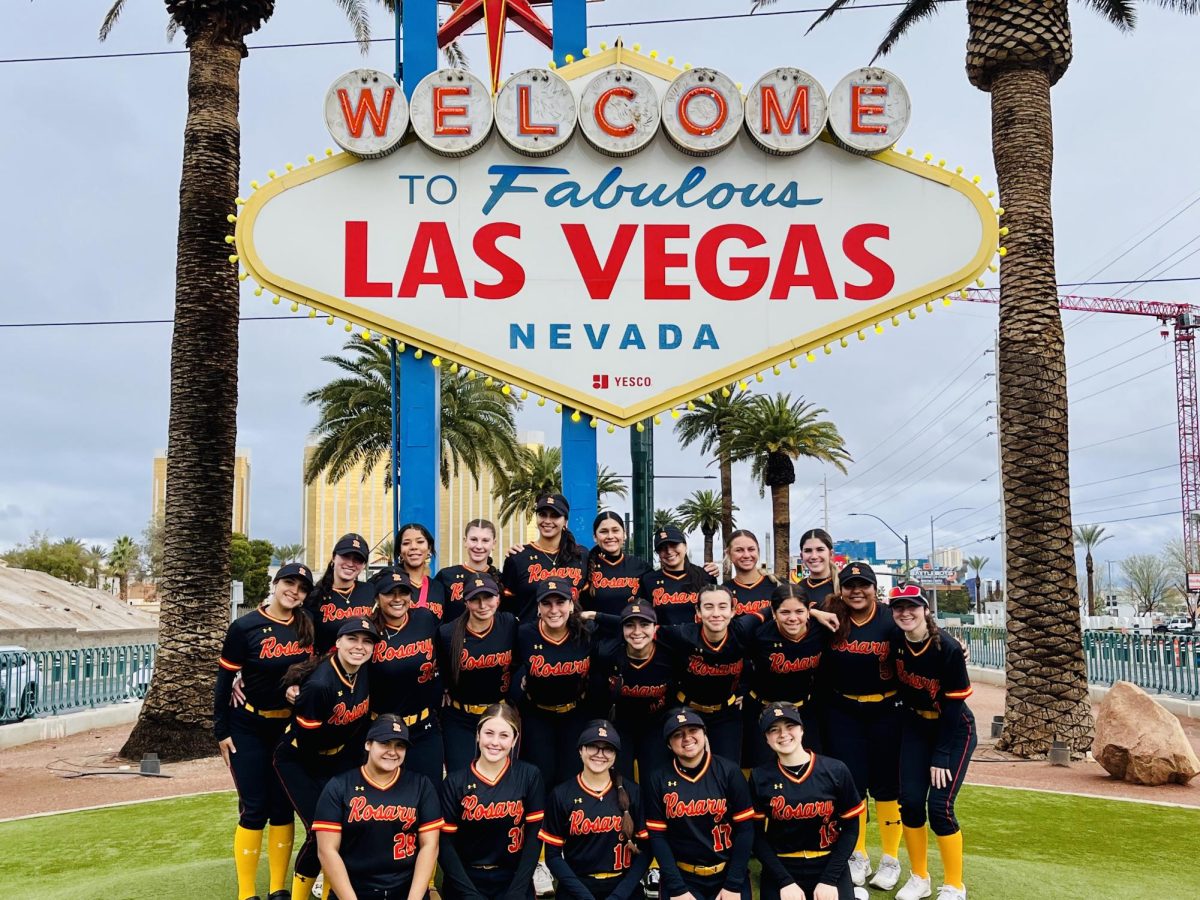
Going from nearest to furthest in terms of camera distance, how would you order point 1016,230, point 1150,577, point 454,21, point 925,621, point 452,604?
point 925,621 < point 452,604 < point 454,21 < point 1016,230 < point 1150,577

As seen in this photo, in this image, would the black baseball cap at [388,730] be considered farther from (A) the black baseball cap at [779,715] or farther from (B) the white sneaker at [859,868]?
(B) the white sneaker at [859,868]

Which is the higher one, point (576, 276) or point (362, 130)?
point (362, 130)

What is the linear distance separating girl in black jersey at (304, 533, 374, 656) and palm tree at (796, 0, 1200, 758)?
30.4 ft

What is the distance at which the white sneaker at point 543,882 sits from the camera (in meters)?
6.28

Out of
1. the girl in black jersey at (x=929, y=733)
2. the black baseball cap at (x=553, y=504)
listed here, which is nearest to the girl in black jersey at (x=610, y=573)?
the black baseball cap at (x=553, y=504)

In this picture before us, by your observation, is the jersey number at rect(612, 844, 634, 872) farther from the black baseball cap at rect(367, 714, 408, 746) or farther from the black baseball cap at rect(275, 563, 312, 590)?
the black baseball cap at rect(275, 563, 312, 590)

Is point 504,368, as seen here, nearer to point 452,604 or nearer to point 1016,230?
point 452,604

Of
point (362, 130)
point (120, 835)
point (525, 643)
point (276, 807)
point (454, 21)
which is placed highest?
point (454, 21)

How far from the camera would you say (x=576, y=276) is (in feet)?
28.3

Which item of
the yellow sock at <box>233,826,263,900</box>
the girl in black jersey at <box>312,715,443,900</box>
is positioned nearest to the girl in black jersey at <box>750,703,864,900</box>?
the girl in black jersey at <box>312,715,443,900</box>

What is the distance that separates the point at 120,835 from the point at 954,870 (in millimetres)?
6854

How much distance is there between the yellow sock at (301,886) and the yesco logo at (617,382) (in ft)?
14.1

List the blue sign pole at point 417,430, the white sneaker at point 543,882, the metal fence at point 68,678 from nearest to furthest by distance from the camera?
the white sneaker at point 543,882 < the blue sign pole at point 417,430 < the metal fence at point 68,678

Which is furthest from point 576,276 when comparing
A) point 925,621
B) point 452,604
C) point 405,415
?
point 925,621
